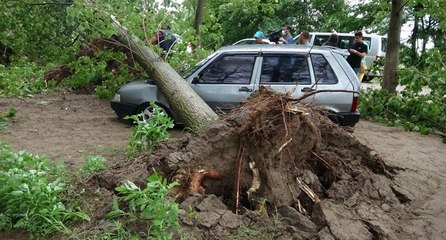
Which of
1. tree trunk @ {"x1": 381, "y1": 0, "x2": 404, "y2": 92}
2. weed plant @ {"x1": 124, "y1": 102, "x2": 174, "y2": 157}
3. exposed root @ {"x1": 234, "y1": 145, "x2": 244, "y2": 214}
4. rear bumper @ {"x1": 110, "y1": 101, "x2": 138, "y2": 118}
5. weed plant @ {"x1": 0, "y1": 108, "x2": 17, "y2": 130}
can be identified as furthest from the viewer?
tree trunk @ {"x1": 381, "y1": 0, "x2": 404, "y2": 92}

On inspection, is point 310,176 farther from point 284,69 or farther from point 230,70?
point 230,70

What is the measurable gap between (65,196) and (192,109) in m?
2.56

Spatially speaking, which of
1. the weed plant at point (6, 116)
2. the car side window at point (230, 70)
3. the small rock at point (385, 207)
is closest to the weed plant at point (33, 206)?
the small rock at point (385, 207)

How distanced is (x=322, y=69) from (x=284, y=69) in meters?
0.64

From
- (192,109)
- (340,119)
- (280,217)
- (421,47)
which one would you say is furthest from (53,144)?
(421,47)

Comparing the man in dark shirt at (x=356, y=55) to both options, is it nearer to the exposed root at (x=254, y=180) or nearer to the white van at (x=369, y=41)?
the exposed root at (x=254, y=180)

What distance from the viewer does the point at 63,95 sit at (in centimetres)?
1114

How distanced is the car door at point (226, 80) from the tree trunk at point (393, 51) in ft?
16.0

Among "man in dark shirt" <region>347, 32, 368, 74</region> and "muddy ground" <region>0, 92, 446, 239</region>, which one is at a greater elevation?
"man in dark shirt" <region>347, 32, 368, 74</region>

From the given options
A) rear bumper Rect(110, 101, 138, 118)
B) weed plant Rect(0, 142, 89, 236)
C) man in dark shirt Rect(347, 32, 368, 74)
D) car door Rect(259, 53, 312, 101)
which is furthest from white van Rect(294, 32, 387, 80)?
weed plant Rect(0, 142, 89, 236)

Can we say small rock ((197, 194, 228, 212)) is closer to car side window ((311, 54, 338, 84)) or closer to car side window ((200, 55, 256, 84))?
car side window ((200, 55, 256, 84))

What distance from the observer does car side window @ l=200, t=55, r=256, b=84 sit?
26.0ft

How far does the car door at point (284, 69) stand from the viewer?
7.87 meters

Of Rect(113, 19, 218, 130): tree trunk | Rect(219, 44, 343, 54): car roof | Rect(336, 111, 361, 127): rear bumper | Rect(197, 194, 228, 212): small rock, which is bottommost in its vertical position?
Rect(197, 194, 228, 212): small rock
